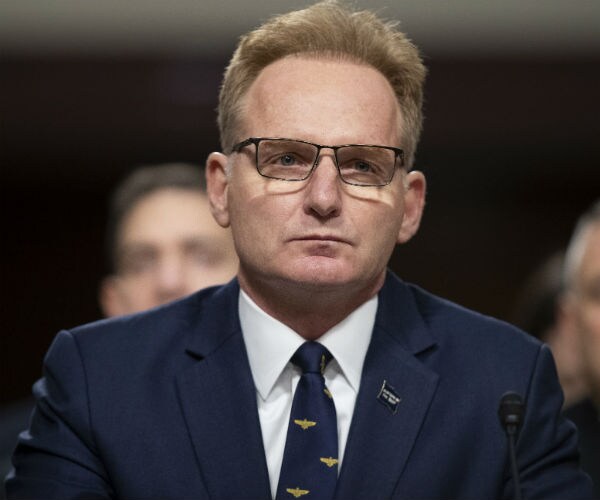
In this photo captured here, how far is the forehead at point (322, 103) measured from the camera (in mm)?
2447

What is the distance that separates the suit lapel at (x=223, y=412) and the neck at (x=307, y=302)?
0.29ft

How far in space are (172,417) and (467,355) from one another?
647 mm

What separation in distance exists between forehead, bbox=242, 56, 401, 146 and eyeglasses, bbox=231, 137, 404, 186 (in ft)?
0.06

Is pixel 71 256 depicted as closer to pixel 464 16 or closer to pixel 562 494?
pixel 464 16

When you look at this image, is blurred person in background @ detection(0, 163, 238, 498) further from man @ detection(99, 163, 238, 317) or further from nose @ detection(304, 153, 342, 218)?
nose @ detection(304, 153, 342, 218)

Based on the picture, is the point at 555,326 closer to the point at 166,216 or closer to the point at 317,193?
the point at 166,216

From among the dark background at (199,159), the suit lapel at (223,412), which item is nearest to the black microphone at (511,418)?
the suit lapel at (223,412)

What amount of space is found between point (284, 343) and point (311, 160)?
1.32 ft

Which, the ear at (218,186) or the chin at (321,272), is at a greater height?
the ear at (218,186)

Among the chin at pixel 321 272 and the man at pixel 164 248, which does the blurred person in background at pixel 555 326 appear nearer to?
the man at pixel 164 248

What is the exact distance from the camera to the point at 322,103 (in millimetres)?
2451

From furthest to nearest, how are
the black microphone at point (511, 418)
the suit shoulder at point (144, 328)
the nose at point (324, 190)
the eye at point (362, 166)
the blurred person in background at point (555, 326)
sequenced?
the blurred person in background at point (555, 326) < the suit shoulder at point (144, 328) < the eye at point (362, 166) < the nose at point (324, 190) < the black microphone at point (511, 418)

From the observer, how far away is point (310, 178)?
2.43 metres

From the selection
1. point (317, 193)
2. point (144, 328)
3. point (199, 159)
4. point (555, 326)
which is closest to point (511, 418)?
point (317, 193)
